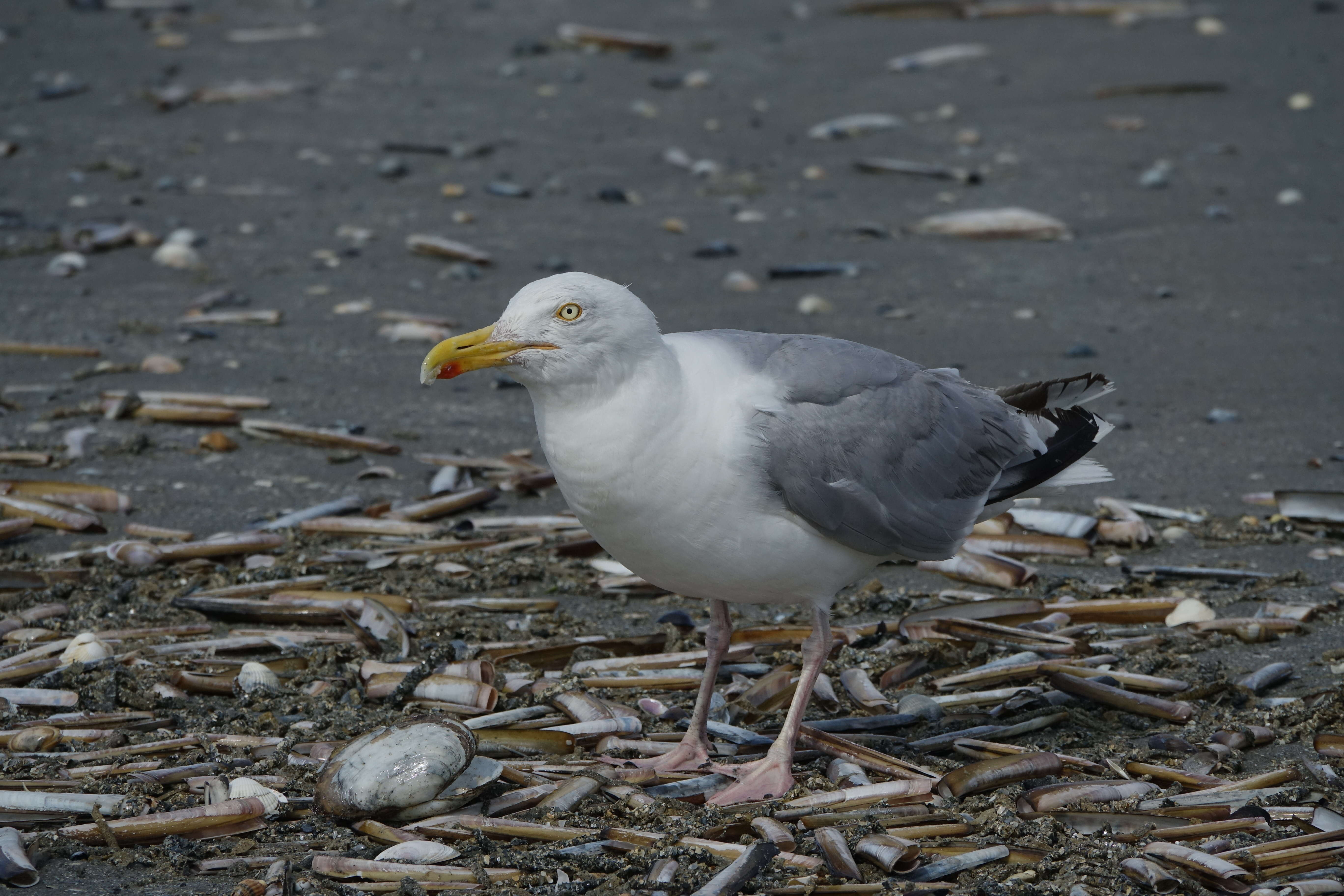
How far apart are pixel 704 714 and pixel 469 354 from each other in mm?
1357

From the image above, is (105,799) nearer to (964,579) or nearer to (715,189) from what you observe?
(964,579)

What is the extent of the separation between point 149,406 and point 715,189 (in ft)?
15.4

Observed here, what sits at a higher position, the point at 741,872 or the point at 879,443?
the point at 879,443

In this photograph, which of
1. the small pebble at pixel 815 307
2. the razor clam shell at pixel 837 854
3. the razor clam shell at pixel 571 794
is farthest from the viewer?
the small pebble at pixel 815 307

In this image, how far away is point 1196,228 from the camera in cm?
941

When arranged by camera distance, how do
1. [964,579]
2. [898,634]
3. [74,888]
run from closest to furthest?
[74,888] → [898,634] → [964,579]

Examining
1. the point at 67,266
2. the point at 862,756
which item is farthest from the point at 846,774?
the point at 67,266

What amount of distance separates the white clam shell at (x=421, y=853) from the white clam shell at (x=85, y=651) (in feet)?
5.26

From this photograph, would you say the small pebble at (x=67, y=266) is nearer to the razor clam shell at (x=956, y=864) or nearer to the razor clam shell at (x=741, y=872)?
the razor clam shell at (x=741, y=872)

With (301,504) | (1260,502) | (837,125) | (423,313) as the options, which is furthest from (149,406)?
(837,125)

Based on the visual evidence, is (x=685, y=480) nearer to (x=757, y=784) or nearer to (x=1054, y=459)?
(x=757, y=784)

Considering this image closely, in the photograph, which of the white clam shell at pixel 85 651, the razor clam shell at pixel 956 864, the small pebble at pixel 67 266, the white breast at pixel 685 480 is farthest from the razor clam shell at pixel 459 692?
the small pebble at pixel 67 266

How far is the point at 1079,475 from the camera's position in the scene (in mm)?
4785

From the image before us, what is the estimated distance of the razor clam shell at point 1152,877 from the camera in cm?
354
